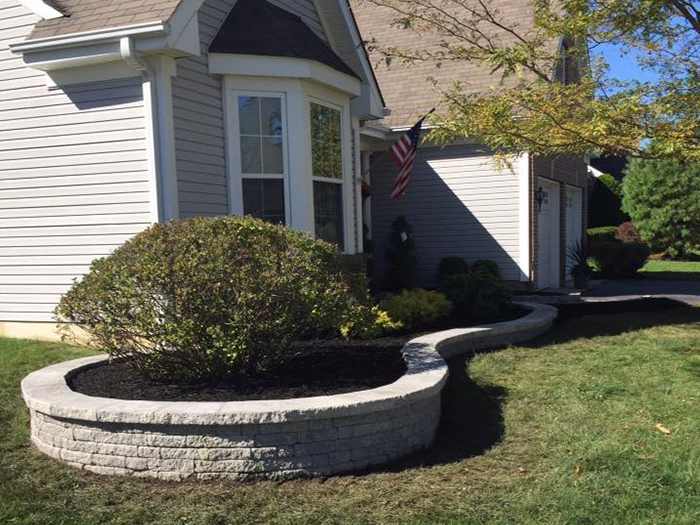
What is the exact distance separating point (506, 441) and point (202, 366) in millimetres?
2338

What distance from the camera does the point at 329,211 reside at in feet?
29.6

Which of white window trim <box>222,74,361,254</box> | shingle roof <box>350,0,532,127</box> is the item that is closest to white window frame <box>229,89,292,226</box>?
white window trim <box>222,74,361,254</box>

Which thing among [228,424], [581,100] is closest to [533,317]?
[581,100]

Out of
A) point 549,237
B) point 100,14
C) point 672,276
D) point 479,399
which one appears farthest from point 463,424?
point 672,276

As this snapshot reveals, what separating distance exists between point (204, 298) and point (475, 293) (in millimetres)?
5063

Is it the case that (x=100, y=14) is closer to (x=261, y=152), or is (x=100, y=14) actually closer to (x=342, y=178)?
(x=261, y=152)

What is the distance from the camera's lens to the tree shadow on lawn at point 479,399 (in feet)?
15.1

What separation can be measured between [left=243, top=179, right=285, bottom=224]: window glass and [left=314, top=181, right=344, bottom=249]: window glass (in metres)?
0.64

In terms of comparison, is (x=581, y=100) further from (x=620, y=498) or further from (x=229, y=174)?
(x=620, y=498)

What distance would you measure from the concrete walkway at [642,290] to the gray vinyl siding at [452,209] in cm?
217

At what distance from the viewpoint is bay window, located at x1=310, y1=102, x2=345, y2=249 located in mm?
8508

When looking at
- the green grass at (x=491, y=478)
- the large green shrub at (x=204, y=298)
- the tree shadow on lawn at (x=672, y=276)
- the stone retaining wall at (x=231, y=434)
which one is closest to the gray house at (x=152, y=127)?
the green grass at (x=491, y=478)

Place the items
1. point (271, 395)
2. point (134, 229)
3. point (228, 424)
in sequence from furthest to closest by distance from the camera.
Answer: point (134, 229) → point (271, 395) → point (228, 424)

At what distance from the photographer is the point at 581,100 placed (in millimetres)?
7520
